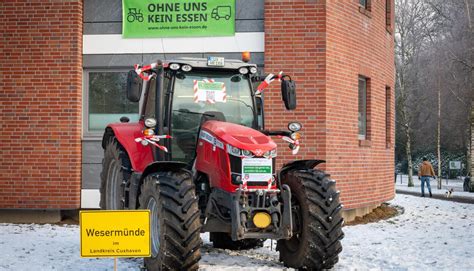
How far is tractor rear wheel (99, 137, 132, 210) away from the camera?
906 centimetres

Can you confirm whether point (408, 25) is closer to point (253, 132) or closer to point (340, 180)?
point (340, 180)

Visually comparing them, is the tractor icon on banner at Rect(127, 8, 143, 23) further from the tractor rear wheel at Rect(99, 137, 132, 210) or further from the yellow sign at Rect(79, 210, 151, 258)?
the yellow sign at Rect(79, 210, 151, 258)

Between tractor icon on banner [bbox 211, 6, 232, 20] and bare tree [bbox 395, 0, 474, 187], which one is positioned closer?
tractor icon on banner [bbox 211, 6, 232, 20]

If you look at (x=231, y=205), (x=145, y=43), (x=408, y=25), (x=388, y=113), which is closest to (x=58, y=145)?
(x=145, y=43)

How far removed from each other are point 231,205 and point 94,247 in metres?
1.76

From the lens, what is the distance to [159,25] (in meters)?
13.5

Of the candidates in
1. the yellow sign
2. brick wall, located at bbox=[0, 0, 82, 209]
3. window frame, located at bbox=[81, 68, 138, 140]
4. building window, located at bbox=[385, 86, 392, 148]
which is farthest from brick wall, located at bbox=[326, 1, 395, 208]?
the yellow sign

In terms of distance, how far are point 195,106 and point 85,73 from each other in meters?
5.97

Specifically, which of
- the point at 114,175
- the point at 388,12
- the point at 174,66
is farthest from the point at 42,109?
the point at 388,12

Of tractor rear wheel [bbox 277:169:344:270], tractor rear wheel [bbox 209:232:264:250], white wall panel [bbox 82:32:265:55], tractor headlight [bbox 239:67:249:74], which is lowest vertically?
tractor rear wheel [bbox 209:232:264:250]

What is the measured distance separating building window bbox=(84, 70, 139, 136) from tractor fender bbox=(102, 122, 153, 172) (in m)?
4.34

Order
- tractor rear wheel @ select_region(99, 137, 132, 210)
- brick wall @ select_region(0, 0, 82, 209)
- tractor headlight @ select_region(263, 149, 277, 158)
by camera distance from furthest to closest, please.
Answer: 1. brick wall @ select_region(0, 0, 82, 209)
2. tractor rear wheel @ select_region(99, 137, 132, 210)
3. tractor headlight @ select_region(263, 149, 277, 158)

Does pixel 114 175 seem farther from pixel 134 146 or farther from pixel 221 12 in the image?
pixel 221 12

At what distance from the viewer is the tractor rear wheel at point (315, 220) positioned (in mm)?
7770
